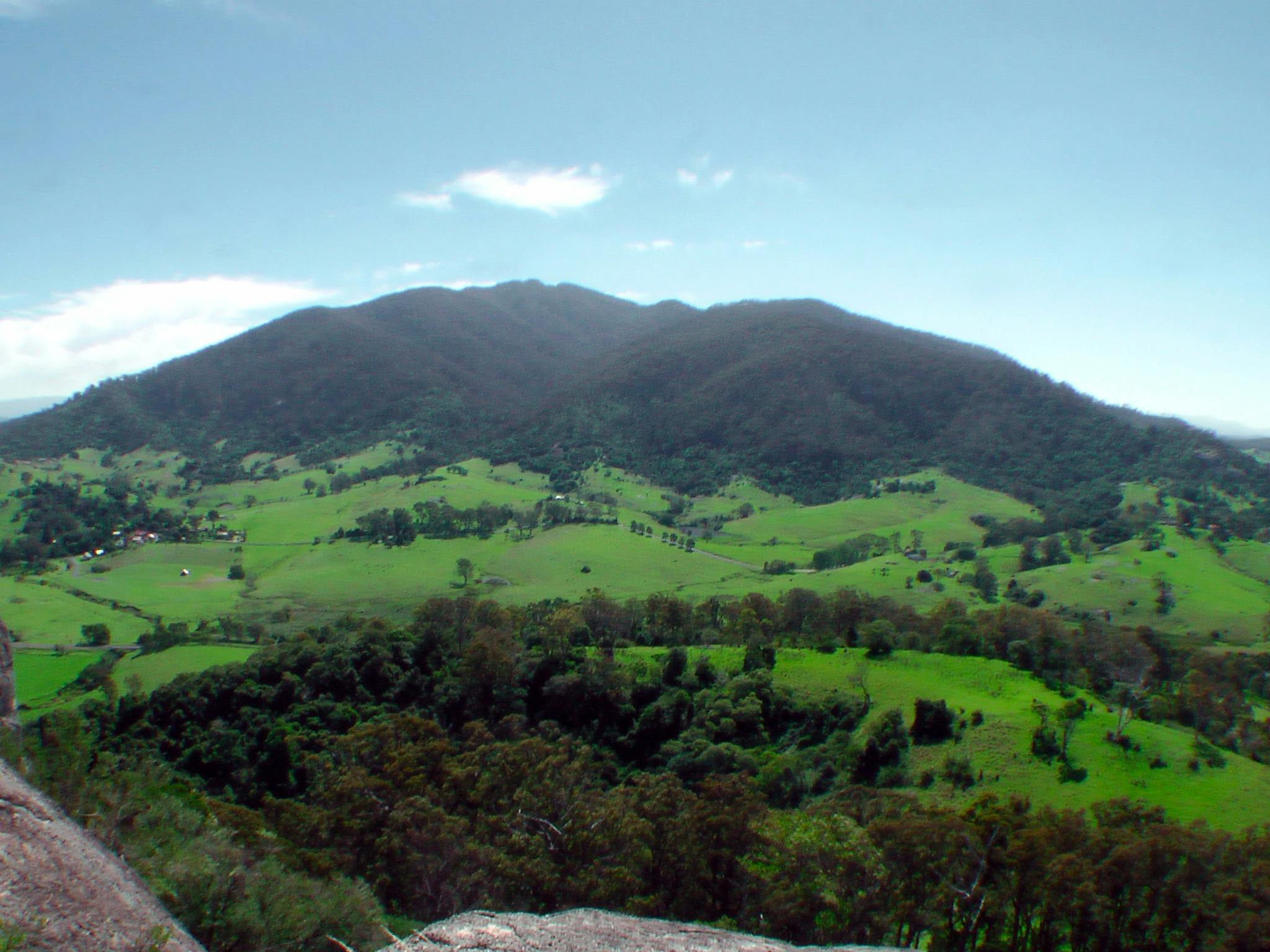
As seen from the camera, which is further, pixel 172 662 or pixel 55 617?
pixel 55 617

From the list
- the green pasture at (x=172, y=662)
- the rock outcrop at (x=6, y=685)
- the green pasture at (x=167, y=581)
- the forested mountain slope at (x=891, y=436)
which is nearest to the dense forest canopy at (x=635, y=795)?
the rock outcrop at (x=6, y=685)

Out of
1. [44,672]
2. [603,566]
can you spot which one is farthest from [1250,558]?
[44,672]

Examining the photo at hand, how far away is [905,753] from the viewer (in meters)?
38.1

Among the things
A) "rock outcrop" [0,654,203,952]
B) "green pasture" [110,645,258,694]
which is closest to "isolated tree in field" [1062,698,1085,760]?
"rock outcrop" [0,654,203,952]

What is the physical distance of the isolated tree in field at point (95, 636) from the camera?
216ft

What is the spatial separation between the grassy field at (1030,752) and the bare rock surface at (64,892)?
34.3 m

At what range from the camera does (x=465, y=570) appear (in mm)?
89312

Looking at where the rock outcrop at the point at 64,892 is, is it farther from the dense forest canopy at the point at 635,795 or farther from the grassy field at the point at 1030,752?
the grassy field at the point at 1030,752

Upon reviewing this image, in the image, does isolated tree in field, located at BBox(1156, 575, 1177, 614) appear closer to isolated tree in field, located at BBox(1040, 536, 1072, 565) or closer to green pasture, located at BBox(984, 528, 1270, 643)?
green pasture, located at BBox(984, 528, 1270, 643)

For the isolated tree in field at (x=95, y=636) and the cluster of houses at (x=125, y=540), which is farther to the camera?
the cluster of houses at (x=125, y=540)

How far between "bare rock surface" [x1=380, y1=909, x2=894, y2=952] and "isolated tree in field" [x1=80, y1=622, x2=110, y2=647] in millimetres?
72354

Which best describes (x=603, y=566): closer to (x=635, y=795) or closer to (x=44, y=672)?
(x=44, y=672)

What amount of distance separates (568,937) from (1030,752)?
113ft

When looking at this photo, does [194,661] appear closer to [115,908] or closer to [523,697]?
[523,697]
